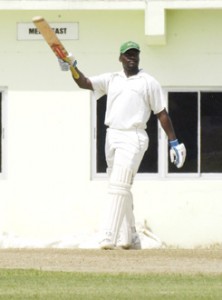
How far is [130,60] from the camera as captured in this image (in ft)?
53.9

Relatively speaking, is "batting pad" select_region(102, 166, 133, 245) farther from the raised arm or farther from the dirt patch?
the raised arm

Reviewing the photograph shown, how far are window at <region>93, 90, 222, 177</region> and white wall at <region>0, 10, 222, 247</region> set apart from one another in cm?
18

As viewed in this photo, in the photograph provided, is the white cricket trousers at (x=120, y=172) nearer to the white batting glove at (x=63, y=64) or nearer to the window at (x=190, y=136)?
the white batting glove at (x=63, y=64)

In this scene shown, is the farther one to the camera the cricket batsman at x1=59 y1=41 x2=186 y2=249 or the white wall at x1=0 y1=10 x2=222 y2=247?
the white wall at x1=0 y1=10 x2=222 y2=247

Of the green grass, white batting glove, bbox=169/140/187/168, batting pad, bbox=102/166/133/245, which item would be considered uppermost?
white batting glove, bbox=169/140/187/168

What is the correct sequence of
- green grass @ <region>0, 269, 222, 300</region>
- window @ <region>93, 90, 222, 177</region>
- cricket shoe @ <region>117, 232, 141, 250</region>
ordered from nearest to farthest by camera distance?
green grass @ <region>0, 269, 222, 300</region> → cricket shoe @ <region>117, 232, 141, 250</region> → window @ <region>93, 90, 222, 177</region>

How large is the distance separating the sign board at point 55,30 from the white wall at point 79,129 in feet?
0.23

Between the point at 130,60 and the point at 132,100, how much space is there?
1.47 feet

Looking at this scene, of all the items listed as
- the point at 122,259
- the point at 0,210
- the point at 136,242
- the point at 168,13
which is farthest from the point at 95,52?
the point at 122,259

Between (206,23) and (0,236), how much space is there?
12.4 ft

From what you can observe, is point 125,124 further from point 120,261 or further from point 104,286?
point 104,286

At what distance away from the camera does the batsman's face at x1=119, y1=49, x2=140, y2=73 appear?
53.7ft

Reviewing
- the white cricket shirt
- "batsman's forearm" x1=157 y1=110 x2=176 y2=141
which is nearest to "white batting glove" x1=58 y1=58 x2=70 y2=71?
the white cricket shirt

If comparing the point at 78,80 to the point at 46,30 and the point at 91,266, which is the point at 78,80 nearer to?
the point at 46,30
